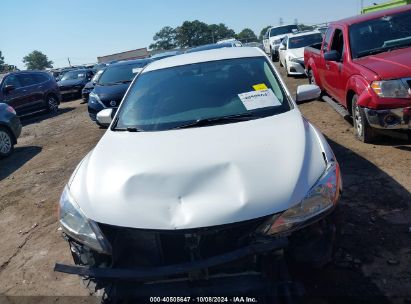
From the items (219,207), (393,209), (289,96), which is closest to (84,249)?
(219,207)

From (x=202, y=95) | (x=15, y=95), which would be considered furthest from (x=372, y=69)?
(x=15, y=95)

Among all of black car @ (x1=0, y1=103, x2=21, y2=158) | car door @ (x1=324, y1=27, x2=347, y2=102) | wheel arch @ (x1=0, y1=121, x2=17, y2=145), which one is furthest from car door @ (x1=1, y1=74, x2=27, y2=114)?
car door @ (x1=324, y1=27, x2=347, y2=102)

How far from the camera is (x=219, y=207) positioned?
2.27 m

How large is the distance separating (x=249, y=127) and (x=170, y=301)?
4.73 ft

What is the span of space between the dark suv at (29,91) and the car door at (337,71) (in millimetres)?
10544

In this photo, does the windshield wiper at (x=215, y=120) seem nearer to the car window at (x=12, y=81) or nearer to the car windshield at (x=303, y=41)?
the car windshield at (x=303, y=41)

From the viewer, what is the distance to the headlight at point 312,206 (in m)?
2.27

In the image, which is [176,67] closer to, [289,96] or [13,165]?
[289,96]

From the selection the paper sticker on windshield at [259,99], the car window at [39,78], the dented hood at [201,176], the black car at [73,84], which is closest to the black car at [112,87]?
the car window at [39,78]

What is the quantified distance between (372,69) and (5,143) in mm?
7561

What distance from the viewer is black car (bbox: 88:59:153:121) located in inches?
392

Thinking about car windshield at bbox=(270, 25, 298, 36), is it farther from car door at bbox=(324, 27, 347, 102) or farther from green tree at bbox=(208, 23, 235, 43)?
green tree at bbox=(208, 23, 235, 43)

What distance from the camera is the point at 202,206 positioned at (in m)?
2.29

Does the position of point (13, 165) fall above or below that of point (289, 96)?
below
